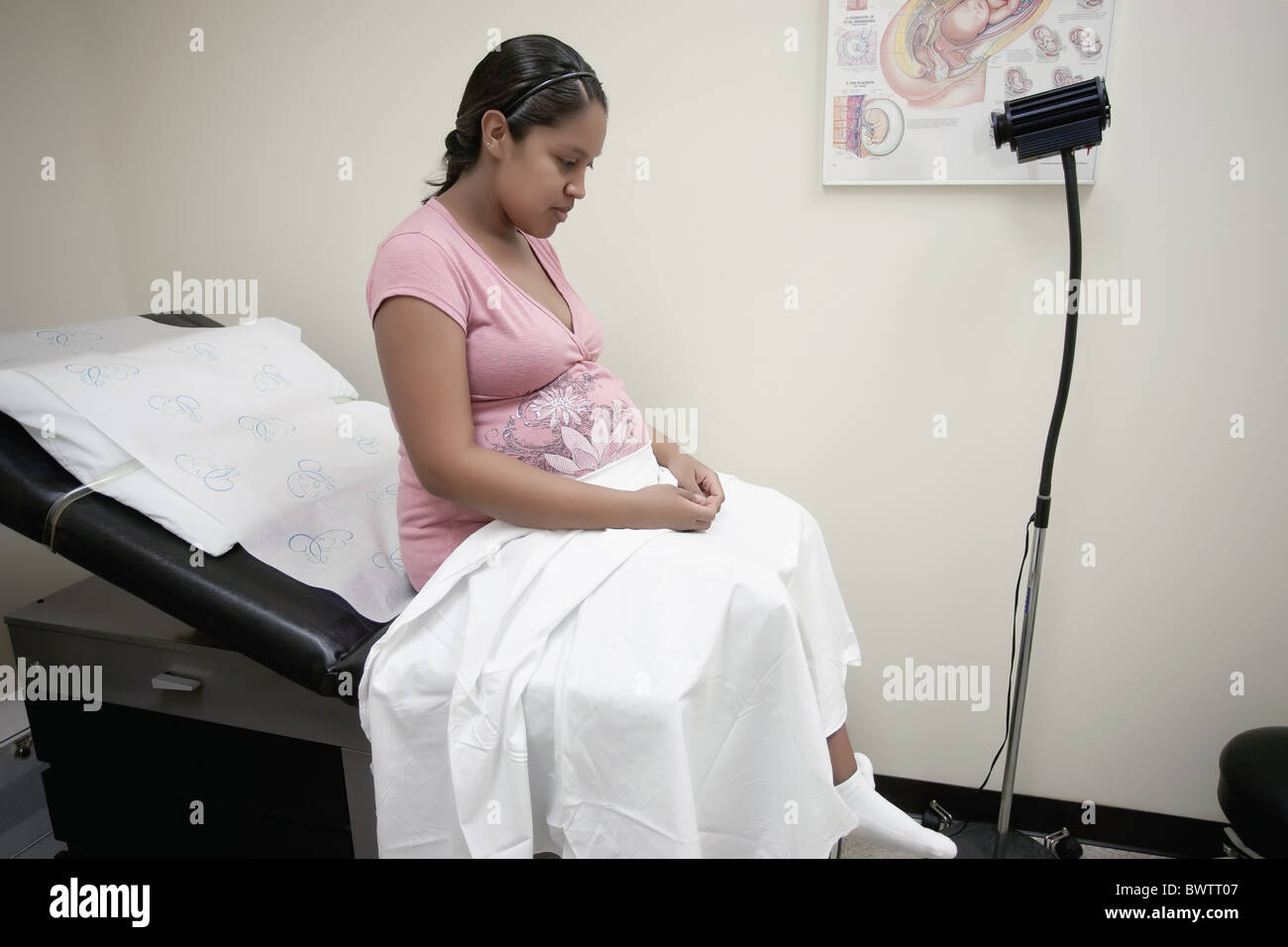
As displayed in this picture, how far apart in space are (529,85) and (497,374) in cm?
37

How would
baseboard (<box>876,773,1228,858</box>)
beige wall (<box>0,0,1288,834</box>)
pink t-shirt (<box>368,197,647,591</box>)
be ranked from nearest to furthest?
pink t-shirt (<box>368,197,647,591</box>), beige wall (<box>0,0,1288,834</box>), baseboard (<box>876,773,1228,858</box>)

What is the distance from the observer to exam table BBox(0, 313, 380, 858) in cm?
113

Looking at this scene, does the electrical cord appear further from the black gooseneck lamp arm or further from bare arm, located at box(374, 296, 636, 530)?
bare arm, located at box(374, 296, 636, 530)

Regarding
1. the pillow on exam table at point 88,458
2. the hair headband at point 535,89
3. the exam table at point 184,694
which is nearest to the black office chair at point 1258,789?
the exam table at point 184,694

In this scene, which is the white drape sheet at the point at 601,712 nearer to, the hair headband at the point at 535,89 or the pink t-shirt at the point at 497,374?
the pink t-shirt at the point at 497,374

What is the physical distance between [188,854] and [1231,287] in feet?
6.42

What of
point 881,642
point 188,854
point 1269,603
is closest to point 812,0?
point 881,642

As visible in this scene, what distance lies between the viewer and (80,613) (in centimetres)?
136

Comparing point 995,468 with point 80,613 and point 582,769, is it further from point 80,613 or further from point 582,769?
point 80,613

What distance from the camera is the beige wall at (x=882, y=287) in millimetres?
1396

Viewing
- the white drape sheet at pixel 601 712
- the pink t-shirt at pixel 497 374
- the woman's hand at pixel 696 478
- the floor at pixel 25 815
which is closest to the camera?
the white drape sheet at pixel 601 712

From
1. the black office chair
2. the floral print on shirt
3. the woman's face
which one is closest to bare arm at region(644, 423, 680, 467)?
the floral print on shirt

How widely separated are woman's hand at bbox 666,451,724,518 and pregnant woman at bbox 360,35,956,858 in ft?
0.20

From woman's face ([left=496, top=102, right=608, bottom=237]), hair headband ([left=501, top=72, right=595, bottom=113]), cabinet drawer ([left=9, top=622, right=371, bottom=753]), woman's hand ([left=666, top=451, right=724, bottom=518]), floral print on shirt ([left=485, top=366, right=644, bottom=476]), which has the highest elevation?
hair headband ([left=501, top=72, right=595, bottom=113])
